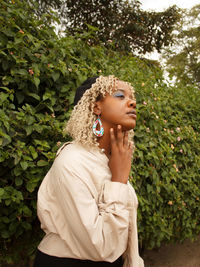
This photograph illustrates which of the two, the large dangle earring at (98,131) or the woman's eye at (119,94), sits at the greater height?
the woman's eye at (119,94)

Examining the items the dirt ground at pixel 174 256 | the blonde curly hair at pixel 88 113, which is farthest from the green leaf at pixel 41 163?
the dirt ground at pixel 174 256

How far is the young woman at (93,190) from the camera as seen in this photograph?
1.16 meters

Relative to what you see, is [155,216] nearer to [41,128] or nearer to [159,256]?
[41,128]

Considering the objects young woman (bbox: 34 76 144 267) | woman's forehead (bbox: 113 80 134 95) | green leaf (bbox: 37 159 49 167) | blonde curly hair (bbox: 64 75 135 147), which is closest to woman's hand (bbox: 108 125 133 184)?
young woman (bbox: 34 76 144 267)

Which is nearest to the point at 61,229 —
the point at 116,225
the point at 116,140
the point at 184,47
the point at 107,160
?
the point at 116,225

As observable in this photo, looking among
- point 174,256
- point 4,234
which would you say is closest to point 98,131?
point 4,234

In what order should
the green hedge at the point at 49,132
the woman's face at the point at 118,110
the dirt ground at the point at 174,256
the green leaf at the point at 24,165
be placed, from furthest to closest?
the dirt ground at the point at 174,256
the green hedge at the point at 49,132
the green leaf at the point at 24,165
the woman's face at the point at 118,110

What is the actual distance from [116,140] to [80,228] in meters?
0.58

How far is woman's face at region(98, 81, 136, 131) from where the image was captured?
149cm

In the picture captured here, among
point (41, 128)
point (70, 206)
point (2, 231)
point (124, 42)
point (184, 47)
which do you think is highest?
point (184, 47)

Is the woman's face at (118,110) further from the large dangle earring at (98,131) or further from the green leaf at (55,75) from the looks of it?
the green leaf at (55,75)

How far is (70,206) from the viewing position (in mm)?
1161

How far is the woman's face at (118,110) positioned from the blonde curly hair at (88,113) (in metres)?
0.04

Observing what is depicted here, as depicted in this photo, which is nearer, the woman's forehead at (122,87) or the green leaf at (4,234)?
the woman's forehead at (122,87)
